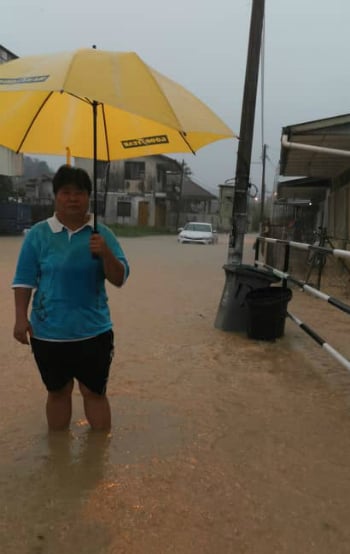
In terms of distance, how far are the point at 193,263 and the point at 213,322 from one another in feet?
32.4

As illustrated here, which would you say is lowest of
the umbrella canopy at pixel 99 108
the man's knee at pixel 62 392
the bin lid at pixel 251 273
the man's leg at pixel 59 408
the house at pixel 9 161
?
the man's leg at pixel 59 408

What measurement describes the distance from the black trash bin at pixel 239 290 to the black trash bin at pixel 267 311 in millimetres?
111

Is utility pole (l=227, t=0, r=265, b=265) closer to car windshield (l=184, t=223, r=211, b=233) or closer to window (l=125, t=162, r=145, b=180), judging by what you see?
car windshield (l=184, t=223, r=211, b=233)

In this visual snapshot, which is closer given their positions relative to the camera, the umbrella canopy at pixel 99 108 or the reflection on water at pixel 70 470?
the reflection on water at pixel 70 470

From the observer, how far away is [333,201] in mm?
15477

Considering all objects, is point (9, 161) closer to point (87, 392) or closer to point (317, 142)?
point (317, 142)

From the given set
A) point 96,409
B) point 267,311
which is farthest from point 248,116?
point 96,409

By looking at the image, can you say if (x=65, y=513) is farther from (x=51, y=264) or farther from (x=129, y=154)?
(x=129, y=154)

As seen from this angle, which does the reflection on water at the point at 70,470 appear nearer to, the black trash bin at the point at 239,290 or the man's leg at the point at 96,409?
the man's leg at the point at 96,409

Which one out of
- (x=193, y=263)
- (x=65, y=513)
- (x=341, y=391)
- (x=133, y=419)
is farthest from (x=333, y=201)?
(x=65, y=513)

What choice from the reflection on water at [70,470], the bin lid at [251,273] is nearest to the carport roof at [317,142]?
the bin lid at [251,273]

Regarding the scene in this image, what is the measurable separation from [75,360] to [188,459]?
960mm

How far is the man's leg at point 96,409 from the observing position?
311 centimetres

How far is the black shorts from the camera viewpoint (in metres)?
2.86
